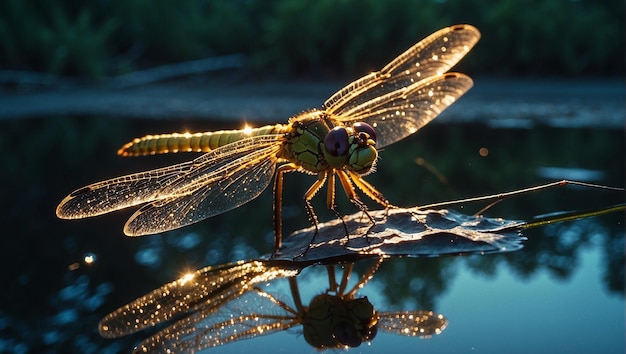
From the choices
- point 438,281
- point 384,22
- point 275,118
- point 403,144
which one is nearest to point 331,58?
point 384,22

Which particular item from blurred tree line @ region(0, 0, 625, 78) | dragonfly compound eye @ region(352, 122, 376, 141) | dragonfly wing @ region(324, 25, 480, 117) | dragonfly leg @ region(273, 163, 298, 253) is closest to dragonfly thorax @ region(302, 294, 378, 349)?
dragonfly leg @ region(273, 163, 298, 253)

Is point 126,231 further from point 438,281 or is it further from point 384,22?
point 384,22

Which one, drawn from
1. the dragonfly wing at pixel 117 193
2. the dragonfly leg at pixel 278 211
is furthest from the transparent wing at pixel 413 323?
the dragonfly wing at pixel 117 193

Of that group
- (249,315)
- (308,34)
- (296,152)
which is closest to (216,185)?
(296,152)

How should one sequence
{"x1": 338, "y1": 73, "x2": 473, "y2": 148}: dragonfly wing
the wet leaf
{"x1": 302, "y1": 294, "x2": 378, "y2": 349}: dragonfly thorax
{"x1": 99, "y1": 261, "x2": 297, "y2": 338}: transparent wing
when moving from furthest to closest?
{"x1": 338, "y1": 73, "x2": 473, "y2": 148}: dragonfly wing < the wet leaf < {"x1": 99, "y1": 261, "x2": 297, "y2": 338}: transparent wing < {"x1": 302, "y1": 294, "x2": 378, "y2": 349}: dragonfly thorax

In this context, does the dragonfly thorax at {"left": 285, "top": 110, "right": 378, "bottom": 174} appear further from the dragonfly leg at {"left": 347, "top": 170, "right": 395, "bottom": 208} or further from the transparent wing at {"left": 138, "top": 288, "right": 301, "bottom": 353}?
the transparent wing at {"left": 138, "top": 288, "right": 301, "bottom": 353}

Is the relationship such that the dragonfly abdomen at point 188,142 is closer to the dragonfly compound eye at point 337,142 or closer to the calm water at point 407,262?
the calm water at point 407,262

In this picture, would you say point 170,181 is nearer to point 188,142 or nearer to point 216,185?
point 216,185

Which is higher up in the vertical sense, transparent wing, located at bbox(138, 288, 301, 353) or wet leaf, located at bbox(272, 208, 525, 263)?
wet leaf, located at bbox(272, 208, 525, 263)
